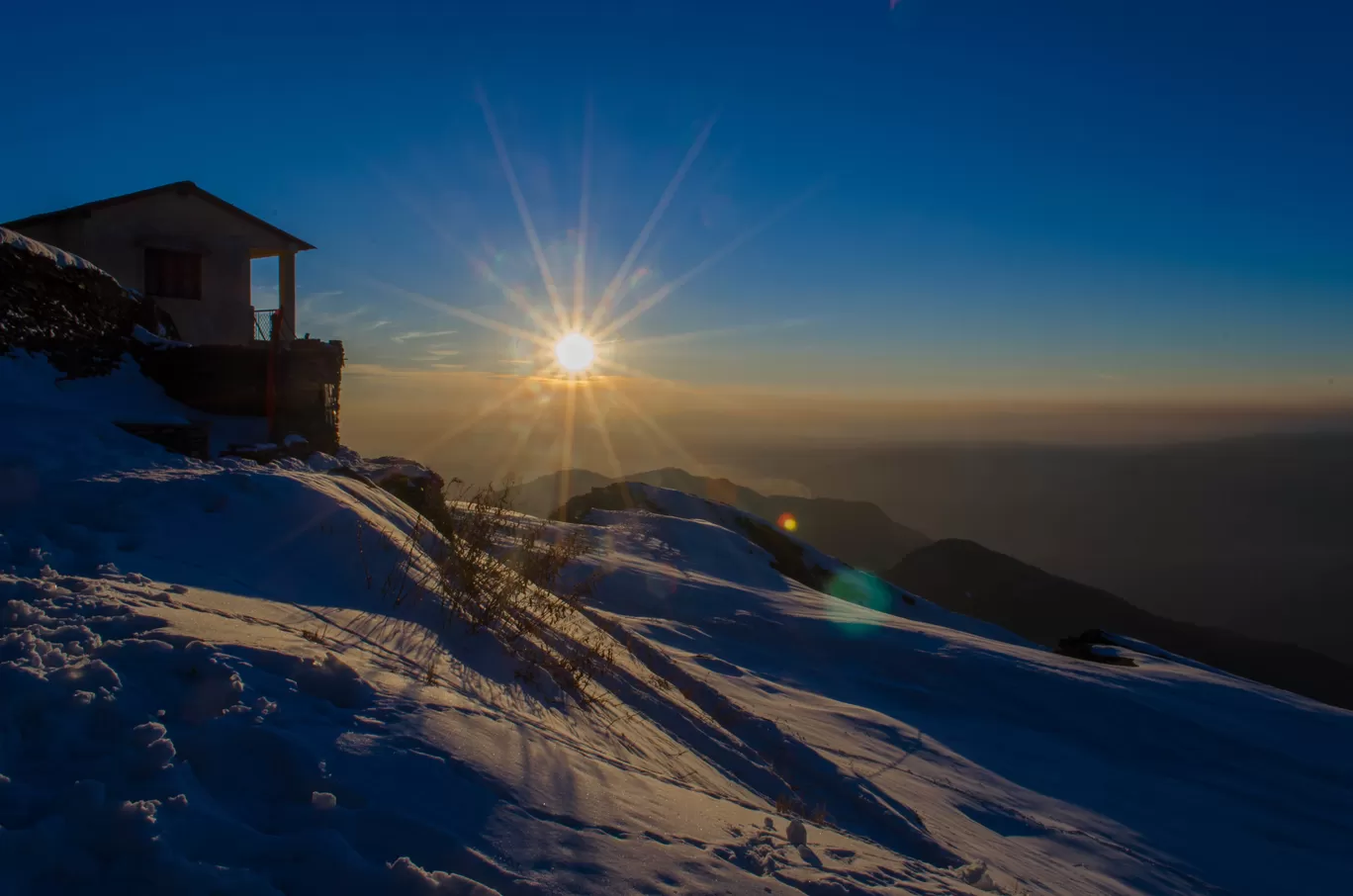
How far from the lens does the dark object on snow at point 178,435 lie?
715 cm

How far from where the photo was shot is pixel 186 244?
17172 millimetres

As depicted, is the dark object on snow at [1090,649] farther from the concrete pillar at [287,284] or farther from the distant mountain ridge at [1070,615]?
the concrete pillar at [287,284]

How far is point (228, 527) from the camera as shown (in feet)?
16.1

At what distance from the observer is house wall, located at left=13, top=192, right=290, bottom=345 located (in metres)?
15.8

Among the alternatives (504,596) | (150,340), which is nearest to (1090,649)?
(504,596)

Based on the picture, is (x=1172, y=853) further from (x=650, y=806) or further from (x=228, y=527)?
(x=228, y=527)

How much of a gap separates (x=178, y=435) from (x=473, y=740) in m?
6.22

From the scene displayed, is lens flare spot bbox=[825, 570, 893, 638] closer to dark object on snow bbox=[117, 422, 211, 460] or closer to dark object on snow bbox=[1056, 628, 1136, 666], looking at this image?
dark object on snow bbox=[1056, 628, 1136, 666]

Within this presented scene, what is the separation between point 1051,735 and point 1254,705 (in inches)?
157

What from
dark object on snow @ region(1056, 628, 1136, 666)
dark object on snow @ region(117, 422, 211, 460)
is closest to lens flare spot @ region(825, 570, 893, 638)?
dark object on snow @ region(1056, 628, 1136, 666)

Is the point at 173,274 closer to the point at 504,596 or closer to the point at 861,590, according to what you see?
the point at 504,596

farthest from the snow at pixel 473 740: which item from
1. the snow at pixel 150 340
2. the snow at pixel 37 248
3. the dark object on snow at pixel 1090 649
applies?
the dark object on snow at pixel 1090 649

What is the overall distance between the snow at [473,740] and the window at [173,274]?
983 centimetres

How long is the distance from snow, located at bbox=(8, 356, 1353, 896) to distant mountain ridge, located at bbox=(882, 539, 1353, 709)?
18909 mm
